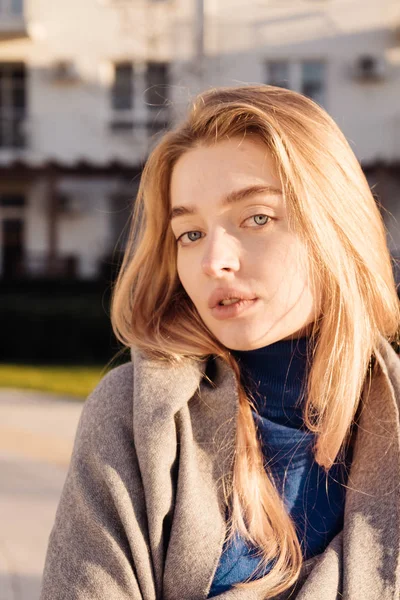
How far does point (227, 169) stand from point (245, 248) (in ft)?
0.50

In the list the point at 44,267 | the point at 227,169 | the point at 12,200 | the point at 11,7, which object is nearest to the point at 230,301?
the point at 227,169

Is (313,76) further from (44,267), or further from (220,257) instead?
(220,257)

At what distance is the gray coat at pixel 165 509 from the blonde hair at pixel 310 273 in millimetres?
54

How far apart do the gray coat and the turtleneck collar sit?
0.09 m

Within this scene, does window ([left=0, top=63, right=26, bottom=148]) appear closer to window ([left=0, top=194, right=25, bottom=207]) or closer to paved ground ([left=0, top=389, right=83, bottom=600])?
window ([left=0, top=194, right=25, bottom=207])

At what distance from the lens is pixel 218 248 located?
140 centimetres

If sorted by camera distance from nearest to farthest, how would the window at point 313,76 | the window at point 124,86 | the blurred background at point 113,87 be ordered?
the blurred background at point 113,87, the window at point 313,76, the window at point 124,86

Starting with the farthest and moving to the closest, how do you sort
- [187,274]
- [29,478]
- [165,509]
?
[29,478], [187,274], [165,509]

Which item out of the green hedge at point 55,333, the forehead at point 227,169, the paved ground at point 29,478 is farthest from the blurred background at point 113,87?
the forehead at point 227,169

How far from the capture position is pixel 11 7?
1833cm

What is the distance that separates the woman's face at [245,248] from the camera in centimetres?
140

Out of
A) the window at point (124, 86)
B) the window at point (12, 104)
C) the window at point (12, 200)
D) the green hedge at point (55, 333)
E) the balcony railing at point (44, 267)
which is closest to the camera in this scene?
the green hedge at point (55, 333)

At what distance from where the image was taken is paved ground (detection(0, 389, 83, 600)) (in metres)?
3.57

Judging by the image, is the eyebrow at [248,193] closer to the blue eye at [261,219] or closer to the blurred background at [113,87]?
the blue eye at [261,219]
